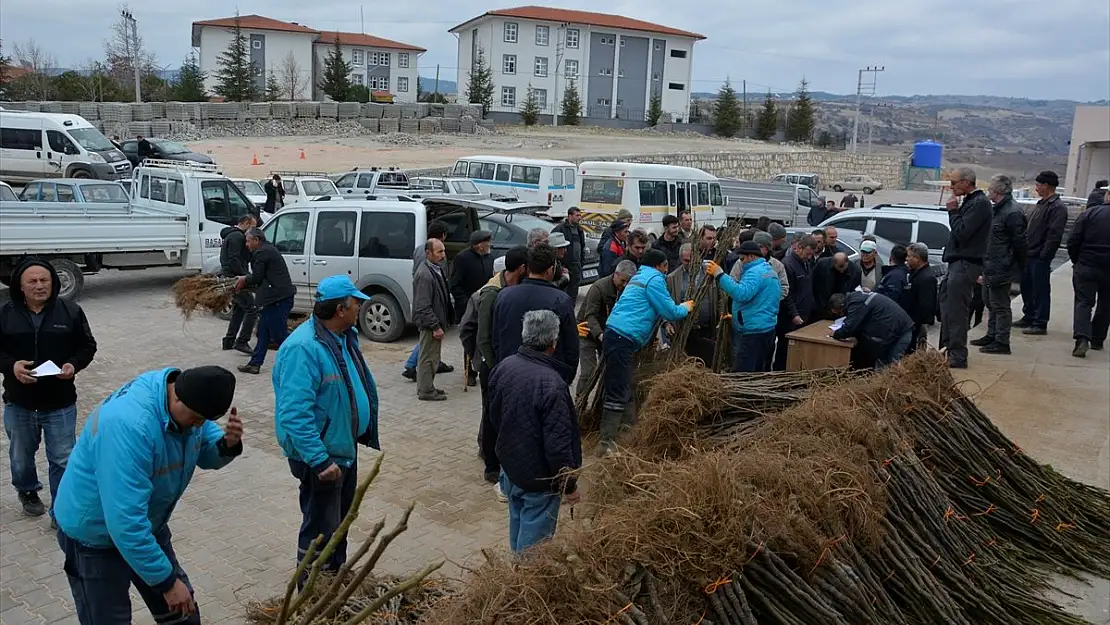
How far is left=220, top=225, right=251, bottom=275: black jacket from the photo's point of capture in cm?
1100

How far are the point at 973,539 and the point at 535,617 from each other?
336 cm

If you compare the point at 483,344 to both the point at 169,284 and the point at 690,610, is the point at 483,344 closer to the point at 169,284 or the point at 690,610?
the point at 690,610

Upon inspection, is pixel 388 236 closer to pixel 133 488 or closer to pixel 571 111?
pixel 133 488

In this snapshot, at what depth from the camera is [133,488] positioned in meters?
3.37

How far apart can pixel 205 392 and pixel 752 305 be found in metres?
5.36

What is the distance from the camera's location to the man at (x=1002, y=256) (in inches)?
375

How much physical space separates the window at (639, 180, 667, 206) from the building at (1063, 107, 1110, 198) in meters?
25.1

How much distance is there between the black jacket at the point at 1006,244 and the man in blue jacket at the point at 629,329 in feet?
15.3

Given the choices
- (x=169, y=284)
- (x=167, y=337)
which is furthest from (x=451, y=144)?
(x=167, y=337)

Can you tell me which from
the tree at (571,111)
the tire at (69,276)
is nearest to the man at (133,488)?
the tire at (69,276)

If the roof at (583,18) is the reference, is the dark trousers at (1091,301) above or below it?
below

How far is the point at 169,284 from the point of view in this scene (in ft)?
50.8

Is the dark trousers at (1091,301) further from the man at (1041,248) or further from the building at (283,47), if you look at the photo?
the building at (283,47)

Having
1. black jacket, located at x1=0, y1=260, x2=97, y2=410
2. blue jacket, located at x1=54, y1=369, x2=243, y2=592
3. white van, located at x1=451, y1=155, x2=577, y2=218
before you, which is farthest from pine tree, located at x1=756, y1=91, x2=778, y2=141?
blue jacket, located at x1=54, y1=369, x2=243, y2=592
